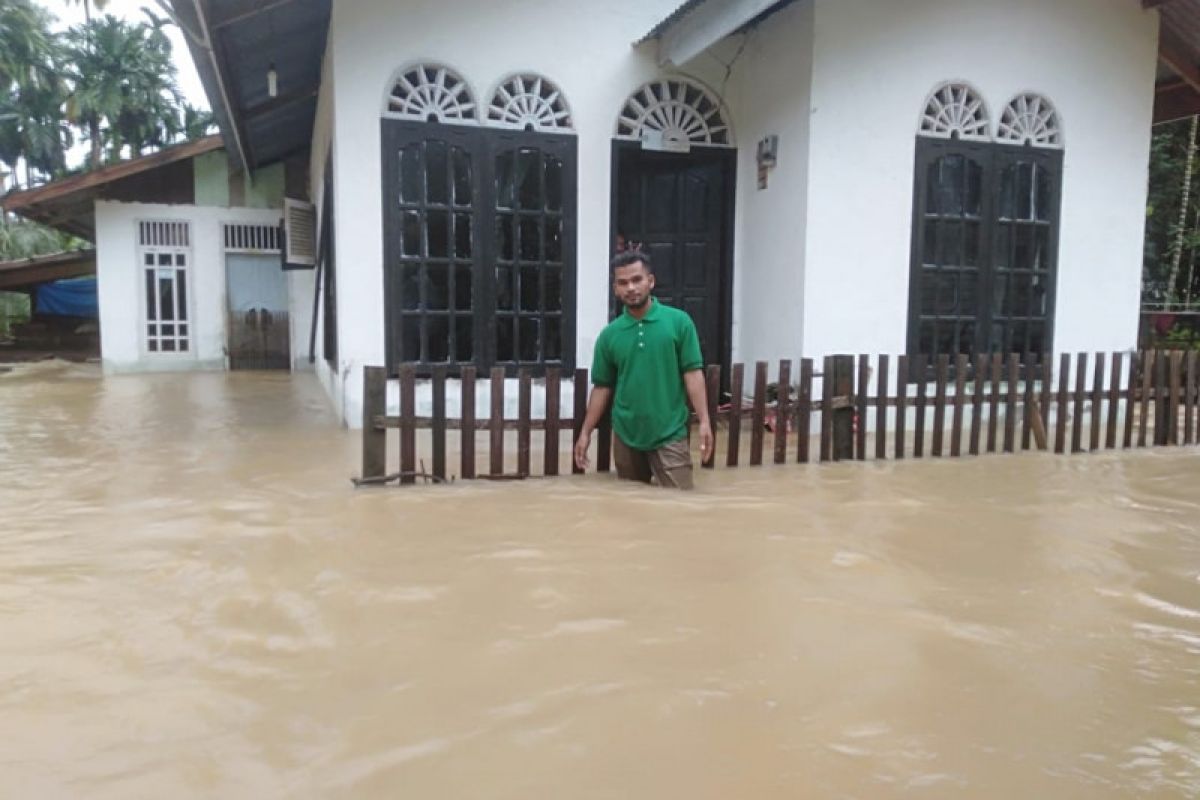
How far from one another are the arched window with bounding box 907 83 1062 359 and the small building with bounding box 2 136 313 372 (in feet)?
36.4

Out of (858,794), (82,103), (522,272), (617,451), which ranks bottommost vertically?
(858,794)

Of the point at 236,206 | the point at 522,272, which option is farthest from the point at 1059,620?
the point at 236,206

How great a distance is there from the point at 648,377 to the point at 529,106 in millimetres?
3749

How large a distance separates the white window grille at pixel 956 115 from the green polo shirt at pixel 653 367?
Result: 4204 mm

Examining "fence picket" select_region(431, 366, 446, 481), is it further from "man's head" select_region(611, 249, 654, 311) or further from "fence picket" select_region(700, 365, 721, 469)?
"fence picket" select_region(700, 365, 721, 469)

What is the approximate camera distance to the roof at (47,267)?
1848cm

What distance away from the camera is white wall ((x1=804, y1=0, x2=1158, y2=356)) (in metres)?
7.70

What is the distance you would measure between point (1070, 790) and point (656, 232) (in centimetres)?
724

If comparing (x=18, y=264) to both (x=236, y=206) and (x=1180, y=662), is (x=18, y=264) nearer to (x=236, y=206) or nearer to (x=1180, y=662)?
(x=236, y=206)

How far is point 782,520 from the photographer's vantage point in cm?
484

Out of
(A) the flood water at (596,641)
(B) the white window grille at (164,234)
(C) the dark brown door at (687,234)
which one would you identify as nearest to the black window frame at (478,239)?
(C) the dark brown door at (687,234)

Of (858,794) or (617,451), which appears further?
(617,451)

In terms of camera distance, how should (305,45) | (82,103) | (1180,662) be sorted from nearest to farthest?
(1180,662) → (305,45) → (82,103)

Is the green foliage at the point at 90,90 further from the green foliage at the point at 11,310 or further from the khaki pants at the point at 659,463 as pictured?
the khaki pants at the point at 659,463
